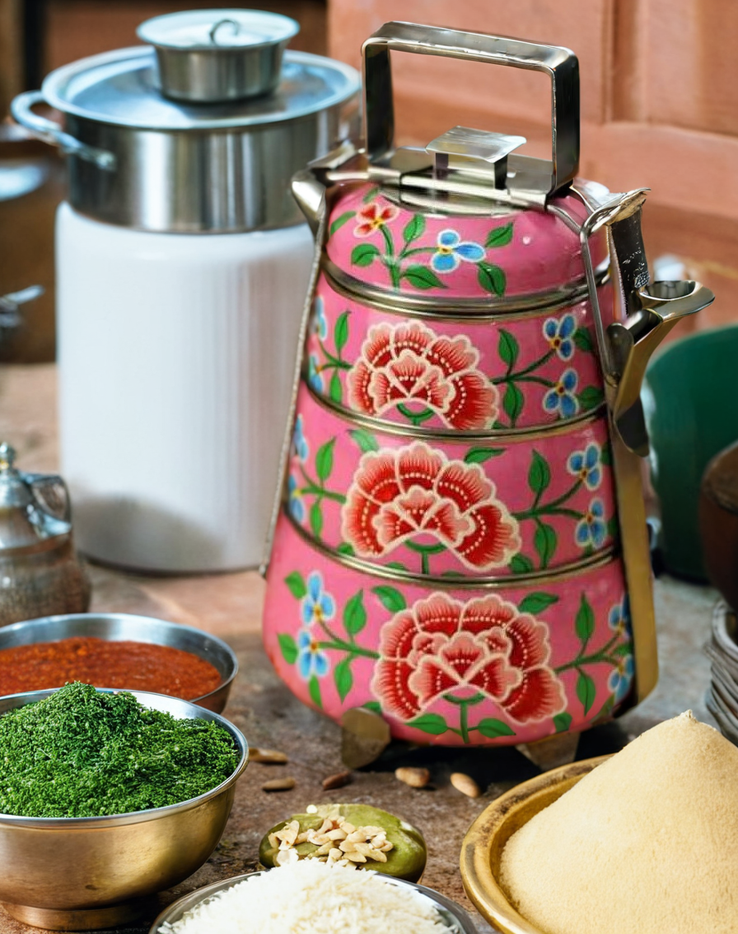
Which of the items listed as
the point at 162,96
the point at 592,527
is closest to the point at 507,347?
the point at 592,527

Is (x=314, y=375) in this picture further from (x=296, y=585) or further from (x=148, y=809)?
(x=148, y=809)

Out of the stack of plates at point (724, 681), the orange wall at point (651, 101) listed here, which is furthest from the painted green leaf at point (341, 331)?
the orange wall at point (651, 101)

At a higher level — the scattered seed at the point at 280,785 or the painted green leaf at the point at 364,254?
the painted green leaf at the point at 364,254

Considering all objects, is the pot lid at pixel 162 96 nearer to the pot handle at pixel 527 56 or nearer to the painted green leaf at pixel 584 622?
the pot handle at pixel 527 56

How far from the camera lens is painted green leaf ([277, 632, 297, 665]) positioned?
0.98 metres

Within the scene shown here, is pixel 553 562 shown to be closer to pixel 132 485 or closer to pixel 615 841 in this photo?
pixel 615 841

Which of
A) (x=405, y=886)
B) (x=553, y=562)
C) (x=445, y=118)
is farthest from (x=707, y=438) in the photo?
(x=405, y=886)

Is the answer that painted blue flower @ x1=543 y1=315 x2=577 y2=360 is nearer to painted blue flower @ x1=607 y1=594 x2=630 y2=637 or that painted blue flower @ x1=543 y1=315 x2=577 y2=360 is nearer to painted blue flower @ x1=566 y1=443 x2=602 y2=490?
painted blue flower @ x1=566 y1=443 x2=602 y2=490

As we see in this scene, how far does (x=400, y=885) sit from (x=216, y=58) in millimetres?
674

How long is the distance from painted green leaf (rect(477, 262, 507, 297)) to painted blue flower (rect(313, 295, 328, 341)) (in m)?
0.12

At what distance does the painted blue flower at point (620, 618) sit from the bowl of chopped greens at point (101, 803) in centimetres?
26

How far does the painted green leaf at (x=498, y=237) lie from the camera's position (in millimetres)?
867

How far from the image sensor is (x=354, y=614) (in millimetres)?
935

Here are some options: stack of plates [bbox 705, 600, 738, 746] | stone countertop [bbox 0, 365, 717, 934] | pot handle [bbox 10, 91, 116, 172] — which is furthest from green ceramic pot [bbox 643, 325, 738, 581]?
pot handle [bbox 10, 91, 116, 172]
